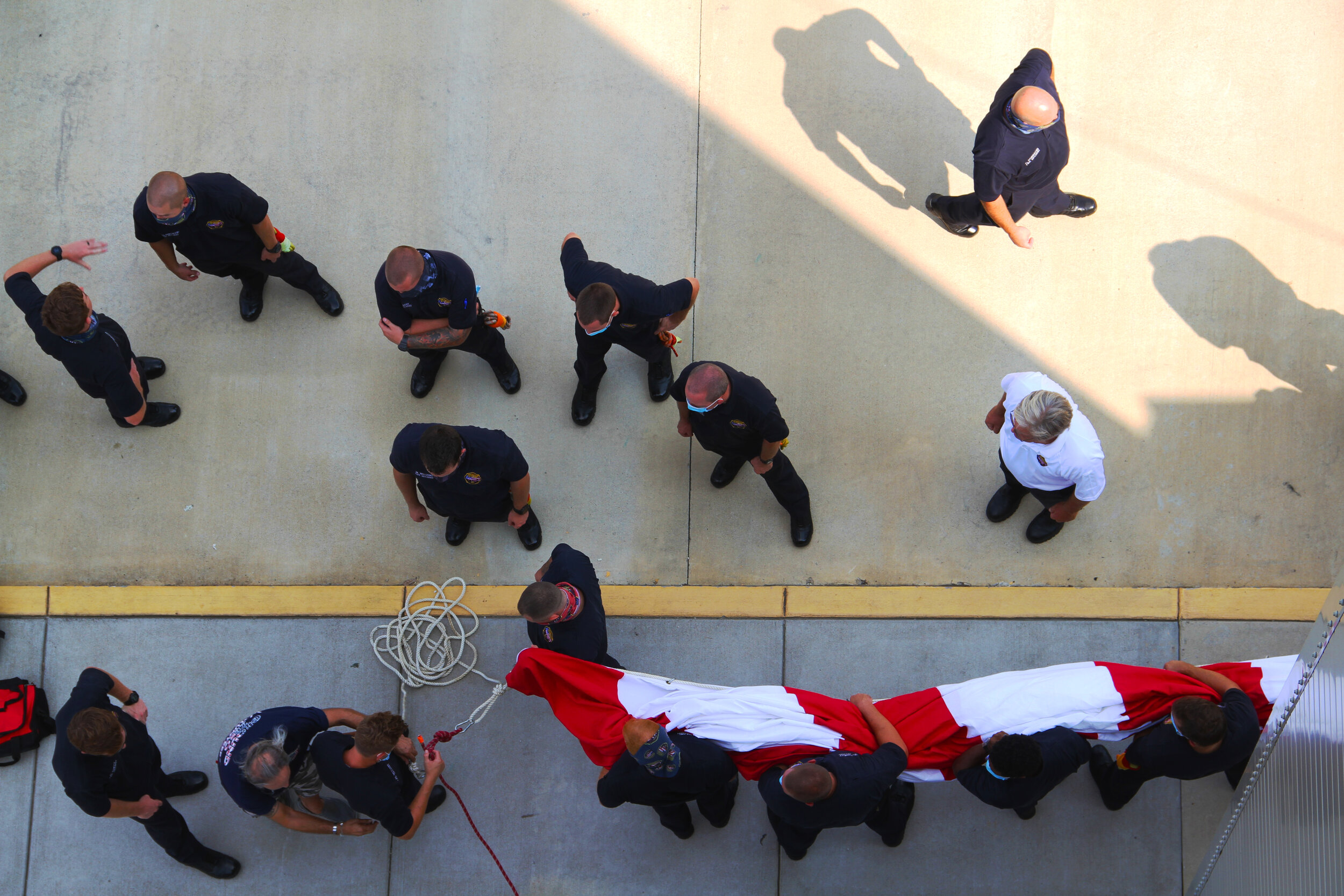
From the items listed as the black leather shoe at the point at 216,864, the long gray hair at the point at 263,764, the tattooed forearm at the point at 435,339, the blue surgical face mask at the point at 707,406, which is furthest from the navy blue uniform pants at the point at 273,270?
the black leather shoe at the point at 216,864

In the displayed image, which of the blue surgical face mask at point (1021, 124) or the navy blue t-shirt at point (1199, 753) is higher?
the blue surgical face mask at point (1021, 124)

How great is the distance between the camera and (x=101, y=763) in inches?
167

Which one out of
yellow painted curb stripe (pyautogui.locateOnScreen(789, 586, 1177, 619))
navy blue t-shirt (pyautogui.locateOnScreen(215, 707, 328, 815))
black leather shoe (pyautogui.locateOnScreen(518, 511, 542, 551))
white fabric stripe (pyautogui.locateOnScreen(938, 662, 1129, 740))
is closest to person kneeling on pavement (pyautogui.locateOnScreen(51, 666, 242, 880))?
navy blue t-shirt (pyautogui.locateOnScreen(215, 707, 328, 815))

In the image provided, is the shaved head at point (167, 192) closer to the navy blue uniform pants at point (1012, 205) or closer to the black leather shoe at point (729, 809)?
the black leather shoe at point (729, 809)

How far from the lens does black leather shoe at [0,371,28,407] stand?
5676 mm

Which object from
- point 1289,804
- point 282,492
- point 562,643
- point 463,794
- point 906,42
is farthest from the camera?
point 906,42

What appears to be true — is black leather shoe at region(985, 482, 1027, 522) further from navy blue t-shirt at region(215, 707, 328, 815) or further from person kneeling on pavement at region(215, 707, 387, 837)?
navy blue t-shirt at region(215, 707, 328, 815)

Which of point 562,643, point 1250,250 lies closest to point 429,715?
point 562,643

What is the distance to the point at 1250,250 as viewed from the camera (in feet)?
19.1

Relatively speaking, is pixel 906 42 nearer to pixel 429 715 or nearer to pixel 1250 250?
pixel 1250 250

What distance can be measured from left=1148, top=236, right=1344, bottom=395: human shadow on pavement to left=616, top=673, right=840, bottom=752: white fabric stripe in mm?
3914

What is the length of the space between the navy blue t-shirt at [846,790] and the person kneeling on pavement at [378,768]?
5.98 feet

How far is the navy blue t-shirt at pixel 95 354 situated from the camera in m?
4.86

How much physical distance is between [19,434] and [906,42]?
689cm
